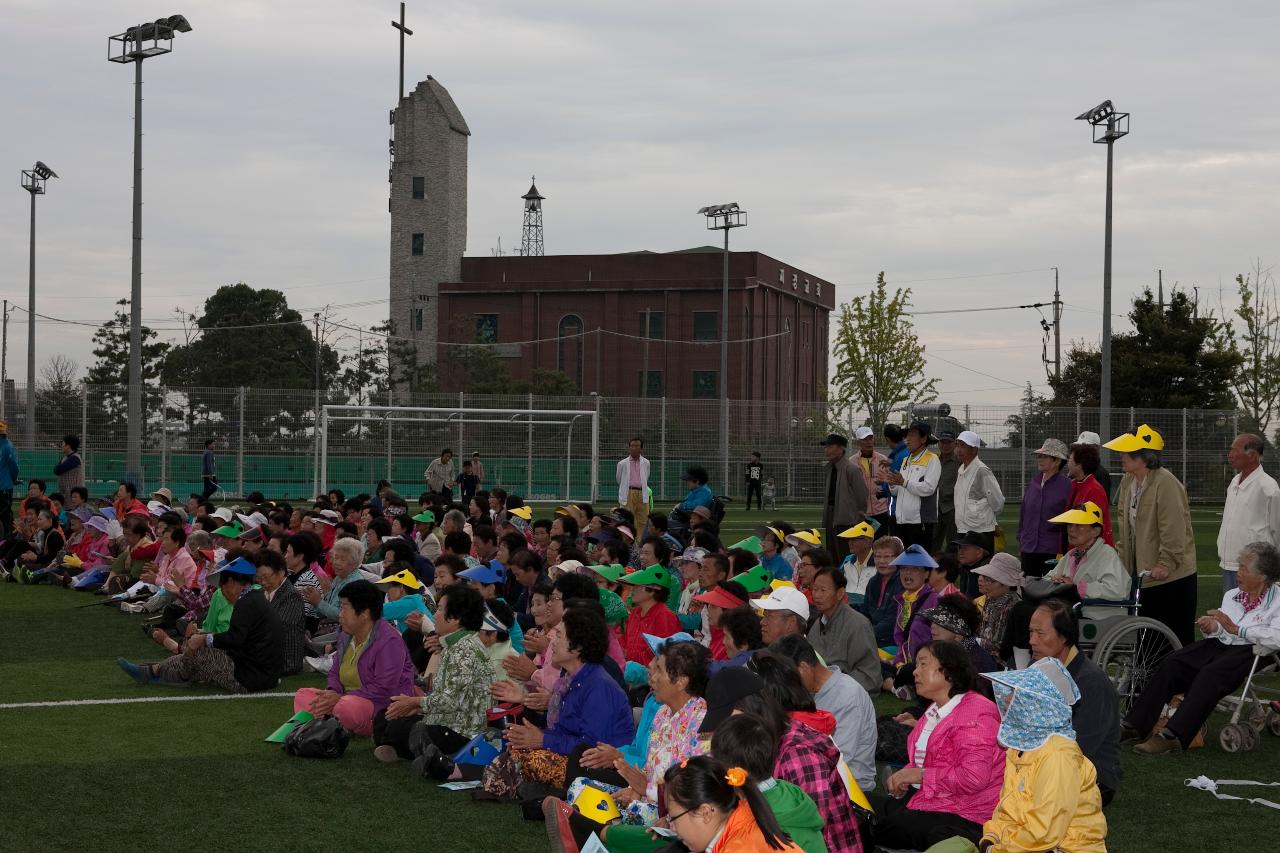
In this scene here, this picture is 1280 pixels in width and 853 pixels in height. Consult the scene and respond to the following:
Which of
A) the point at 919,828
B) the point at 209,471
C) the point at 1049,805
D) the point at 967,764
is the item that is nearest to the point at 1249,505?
the point at 967,764

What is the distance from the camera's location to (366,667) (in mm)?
8234

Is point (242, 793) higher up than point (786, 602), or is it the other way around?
point (786, 602)

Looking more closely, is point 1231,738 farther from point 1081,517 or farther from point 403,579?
point 403,579

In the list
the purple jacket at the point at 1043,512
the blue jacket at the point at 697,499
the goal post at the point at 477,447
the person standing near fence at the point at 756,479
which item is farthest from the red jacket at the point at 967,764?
the person standing near fence at the point at 756,479

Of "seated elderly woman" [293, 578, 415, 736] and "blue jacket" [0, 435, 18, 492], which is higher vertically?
"blue jacket" [0, 435, 18, 492]

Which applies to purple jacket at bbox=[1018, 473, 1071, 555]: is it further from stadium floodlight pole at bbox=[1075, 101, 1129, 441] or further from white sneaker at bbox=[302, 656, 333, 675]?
stadium floodlight pole at bbox=[1075, 101, 1129, 441]

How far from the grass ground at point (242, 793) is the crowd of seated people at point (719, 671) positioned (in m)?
0.26

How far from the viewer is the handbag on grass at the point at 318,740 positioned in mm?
7855

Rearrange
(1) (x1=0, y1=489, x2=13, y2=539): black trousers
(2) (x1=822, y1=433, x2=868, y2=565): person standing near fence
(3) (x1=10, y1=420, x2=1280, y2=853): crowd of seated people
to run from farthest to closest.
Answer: (1) (x1=0, y1=489, x2=13, y2=539): black trousers
(2) (x1=822, y1=433, x2=868, y2=565): person standing near fence
(3) (x1=10, y1=420, x2=1280, y2=853): crowd of seated people

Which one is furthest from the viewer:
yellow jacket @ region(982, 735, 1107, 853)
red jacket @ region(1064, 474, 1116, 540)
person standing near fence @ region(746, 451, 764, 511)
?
person standing near fence @ region(746, 451, 764, 511)

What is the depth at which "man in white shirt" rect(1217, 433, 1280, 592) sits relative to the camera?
907 centimetres

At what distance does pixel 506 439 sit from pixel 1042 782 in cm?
2898

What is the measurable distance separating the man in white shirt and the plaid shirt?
521 centimetres

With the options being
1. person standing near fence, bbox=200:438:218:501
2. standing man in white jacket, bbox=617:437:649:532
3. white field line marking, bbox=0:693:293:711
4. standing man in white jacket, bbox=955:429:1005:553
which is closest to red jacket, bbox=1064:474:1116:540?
standing man in white jacket, bbox=955:429:1005:553
